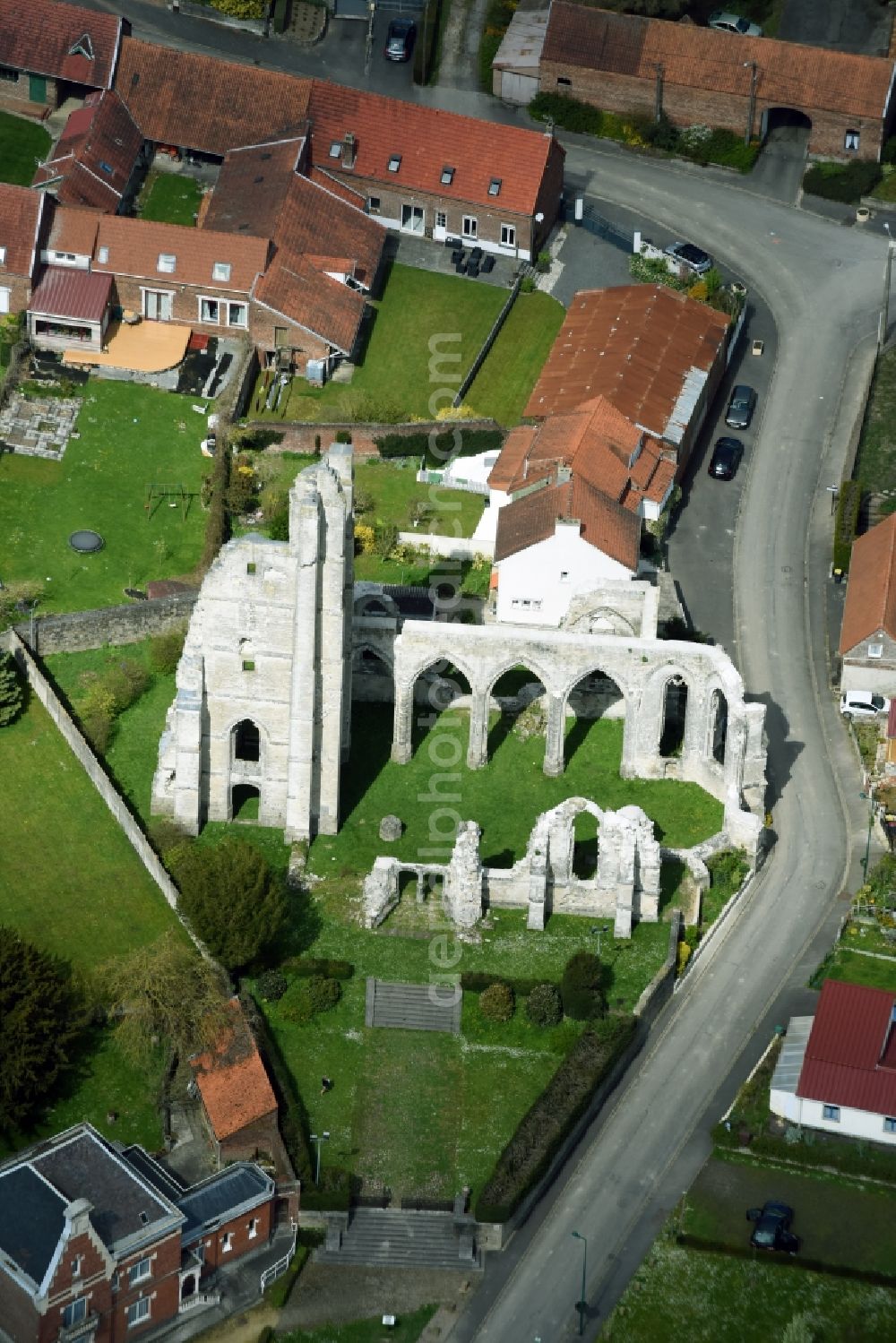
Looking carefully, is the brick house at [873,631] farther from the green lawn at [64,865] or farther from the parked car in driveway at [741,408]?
the green lawn at [64,865]

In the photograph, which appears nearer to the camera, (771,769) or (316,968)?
(316,968)

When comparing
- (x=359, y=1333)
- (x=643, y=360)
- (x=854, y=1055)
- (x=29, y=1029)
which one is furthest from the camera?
(x=643, y=360)

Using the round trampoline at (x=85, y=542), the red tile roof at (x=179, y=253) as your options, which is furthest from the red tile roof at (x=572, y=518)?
the red tile roof at (x=179, y=253)

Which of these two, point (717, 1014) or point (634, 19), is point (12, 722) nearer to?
point (717, 1014)

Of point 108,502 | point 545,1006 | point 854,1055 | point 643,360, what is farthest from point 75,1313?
point 643,360

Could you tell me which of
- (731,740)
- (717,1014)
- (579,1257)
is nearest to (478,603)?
(731,740)

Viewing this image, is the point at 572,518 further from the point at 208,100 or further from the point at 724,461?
the point at 208,100

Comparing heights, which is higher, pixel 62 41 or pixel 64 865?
pixel 62 41
